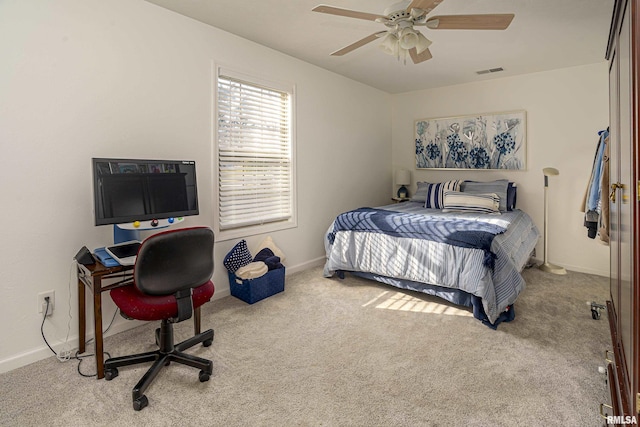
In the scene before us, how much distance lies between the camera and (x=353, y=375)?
2066 millimetres

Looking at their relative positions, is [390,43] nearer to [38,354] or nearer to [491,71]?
[491,71]

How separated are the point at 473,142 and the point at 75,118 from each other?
179 inches

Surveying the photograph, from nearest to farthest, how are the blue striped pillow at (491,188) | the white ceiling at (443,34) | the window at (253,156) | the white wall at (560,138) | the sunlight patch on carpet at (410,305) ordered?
the white ceiling at (443,34) < the sunlight patch on carpet at (410,305) < the window at (253,156) < the white wall at (560,138) < the blue striped pillow at (491,188)

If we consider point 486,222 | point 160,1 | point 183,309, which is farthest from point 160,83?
point 486,222

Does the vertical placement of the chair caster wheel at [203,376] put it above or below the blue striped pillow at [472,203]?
below

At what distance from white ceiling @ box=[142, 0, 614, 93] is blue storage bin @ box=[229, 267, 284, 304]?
223 cm

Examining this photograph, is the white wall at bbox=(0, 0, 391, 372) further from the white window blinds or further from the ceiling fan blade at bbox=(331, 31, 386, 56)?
the ceiling fan blade at bbox=(331, 31, 386, 56)

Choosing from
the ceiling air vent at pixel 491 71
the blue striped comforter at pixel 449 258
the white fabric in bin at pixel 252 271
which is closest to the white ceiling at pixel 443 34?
the ceiling air vent at pixel 491 71

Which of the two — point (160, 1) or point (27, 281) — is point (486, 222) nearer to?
point (160, 1)

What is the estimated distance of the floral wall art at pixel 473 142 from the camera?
450cm

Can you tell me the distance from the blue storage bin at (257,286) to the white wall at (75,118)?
0.53ft

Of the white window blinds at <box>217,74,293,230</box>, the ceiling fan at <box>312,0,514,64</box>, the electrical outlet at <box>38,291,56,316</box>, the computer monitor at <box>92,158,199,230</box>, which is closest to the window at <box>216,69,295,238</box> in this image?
the white window blinds at <box>217,74,293,230</box>

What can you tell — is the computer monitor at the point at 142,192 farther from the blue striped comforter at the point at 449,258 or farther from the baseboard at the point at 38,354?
the blue striped comforter at the point at 449,258

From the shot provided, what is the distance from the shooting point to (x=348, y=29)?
3059 millimetres
